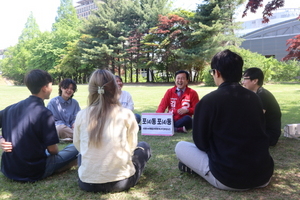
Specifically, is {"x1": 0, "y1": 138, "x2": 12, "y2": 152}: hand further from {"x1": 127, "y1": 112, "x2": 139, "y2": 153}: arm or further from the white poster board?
the white poster board

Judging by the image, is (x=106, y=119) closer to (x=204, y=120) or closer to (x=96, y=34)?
(x=204, y=120)

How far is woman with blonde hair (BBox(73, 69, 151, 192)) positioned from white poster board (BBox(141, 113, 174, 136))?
9.35ft

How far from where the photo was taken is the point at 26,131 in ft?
8.96

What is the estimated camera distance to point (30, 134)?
274 centimetres

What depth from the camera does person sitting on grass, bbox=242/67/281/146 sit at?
4004mm

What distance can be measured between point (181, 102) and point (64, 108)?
246cm

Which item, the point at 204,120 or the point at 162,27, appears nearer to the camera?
the point at 204,120

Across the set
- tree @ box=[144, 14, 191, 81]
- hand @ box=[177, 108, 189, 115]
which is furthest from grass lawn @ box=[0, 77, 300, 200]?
tree @ box=[144, 14, 191, 81]

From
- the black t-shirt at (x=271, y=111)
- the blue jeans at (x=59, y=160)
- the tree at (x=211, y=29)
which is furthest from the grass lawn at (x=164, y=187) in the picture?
the tree at (x=211, y=29)

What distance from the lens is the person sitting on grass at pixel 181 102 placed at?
5.65 meters

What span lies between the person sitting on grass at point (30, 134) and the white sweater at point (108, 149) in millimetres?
441

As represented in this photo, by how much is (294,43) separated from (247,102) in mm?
11493

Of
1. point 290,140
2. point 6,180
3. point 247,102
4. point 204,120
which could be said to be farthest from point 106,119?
point 290,140

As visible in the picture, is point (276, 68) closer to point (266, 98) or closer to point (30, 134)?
point (266, 98)
